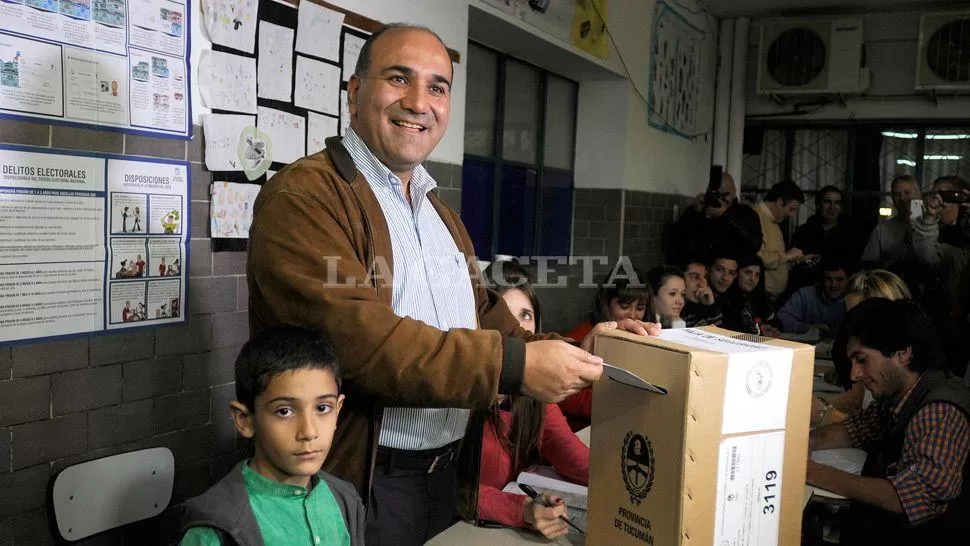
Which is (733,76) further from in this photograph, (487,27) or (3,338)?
(3,338)

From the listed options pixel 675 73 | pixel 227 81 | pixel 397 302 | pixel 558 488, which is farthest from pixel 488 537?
pixel 675 73

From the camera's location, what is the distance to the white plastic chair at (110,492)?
156cm

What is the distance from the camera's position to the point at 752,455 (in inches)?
49.7

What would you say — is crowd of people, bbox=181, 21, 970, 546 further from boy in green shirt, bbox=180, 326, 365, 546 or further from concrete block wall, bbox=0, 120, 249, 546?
concrete block wall, bbox=0, 120, 249, 546

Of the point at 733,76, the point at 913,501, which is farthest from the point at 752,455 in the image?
the point at 733,76

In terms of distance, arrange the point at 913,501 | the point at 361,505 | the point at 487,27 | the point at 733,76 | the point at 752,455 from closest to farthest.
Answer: the point at 752,455 → the point at 361,505 → the point at 913,501 → the point at 487,27 → the point at 733,76

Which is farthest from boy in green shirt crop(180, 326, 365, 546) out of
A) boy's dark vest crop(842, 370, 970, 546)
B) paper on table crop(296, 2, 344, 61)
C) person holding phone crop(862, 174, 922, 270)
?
person holding phone crop(862, 174, 922, 270)

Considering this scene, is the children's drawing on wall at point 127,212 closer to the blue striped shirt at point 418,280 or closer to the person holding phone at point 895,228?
the blue striped shirt at point 418,280

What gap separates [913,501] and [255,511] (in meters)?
1.75

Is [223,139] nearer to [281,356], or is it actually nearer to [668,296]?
[281,356]

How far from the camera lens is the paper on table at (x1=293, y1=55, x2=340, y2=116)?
2738 millimetres

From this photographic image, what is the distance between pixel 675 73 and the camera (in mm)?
6664

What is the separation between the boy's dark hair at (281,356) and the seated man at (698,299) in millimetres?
3421

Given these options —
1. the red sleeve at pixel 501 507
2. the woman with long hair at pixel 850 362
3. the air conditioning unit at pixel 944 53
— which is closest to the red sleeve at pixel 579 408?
the woman with long hair at pixel 850 362
